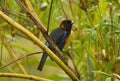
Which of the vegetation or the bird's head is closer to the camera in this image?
the vegetation

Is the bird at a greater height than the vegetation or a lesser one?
lesser

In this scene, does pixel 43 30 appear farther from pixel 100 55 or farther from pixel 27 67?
pixel 27 67

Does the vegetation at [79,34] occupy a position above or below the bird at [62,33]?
above

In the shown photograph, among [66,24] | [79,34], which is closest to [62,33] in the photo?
[66,24]

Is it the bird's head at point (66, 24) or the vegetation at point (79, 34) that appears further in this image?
the bird's head at point (66, 24)

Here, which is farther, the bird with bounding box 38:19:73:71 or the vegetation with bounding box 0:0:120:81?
the bird with bounding box 38:19:73:71

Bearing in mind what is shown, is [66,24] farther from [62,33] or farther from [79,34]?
[79,34]

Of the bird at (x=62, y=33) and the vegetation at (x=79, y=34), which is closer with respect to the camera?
the vegetation at (x=79, y=34)

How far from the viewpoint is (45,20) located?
209 centimetres

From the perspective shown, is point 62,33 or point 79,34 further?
point 62,33

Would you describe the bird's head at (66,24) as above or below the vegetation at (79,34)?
below

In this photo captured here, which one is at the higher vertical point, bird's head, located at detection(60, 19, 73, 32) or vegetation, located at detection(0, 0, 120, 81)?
vegetation, located at detection(0, 0, 120, 81)

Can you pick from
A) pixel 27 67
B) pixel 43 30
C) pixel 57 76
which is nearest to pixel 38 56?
pixel 27 67

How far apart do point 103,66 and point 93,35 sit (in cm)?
37
